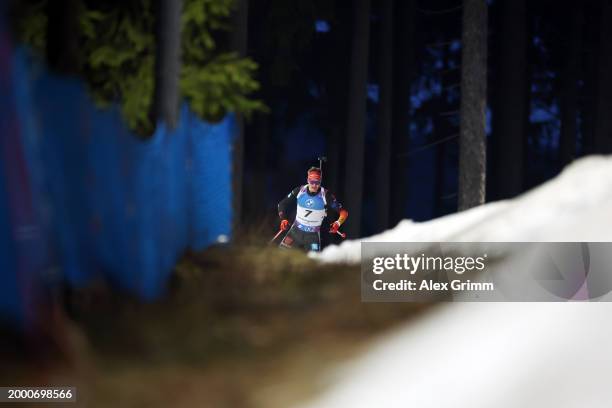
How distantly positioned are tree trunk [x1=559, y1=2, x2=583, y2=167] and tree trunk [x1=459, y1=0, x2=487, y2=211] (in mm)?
8881

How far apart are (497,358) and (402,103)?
58.4 ft

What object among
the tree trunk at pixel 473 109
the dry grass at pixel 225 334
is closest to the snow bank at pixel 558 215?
the dry grass at pixel 225 334

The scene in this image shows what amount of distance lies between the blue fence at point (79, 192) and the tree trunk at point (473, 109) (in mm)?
6784

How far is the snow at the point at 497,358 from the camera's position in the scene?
3945 millimetres

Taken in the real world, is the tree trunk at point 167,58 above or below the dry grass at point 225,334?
above

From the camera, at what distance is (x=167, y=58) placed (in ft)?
23.2

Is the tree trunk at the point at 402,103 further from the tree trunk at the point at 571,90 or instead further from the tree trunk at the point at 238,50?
the tree trunk at the point at 238,50

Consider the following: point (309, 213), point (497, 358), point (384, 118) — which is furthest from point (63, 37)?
point (384, 118)

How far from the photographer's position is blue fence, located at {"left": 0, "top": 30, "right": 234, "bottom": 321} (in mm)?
4500

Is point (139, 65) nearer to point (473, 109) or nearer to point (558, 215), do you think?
point (558, 215)

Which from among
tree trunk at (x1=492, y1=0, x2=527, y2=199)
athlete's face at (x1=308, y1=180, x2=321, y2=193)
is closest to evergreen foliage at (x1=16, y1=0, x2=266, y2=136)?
athlete's face at (x1=308, y1=180, x2=321, y2=193)

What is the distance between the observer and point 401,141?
2125cm

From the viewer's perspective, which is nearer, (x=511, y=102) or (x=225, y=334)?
(x=225, y=334)

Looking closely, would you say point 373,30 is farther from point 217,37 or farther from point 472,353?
point 472,353
